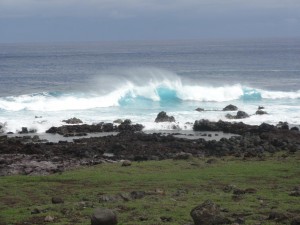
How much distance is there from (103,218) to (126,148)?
61.4 feet

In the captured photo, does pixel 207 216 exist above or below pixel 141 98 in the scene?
below

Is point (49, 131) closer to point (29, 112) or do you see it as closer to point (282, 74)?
point (29, 112)

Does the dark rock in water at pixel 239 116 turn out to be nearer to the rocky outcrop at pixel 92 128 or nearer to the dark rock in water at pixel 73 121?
the rocky outcrop at pixel 92 128

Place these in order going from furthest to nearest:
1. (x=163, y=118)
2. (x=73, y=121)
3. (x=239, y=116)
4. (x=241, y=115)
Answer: (x=241, y=115)
(x=239, y=116)
(x=163, y=118)
(x=73, y=121)

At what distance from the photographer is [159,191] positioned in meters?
19.4

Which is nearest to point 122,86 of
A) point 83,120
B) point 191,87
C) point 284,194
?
point 191,87

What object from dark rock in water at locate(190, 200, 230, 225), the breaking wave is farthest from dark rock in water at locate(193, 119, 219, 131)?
dark rock in water at locate(190, 200, 230, 225)

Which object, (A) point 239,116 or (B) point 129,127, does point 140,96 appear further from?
(B) point 129,127

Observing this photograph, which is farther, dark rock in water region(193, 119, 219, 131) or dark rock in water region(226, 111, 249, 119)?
dark rock in water region(226, 111, 249, 119)

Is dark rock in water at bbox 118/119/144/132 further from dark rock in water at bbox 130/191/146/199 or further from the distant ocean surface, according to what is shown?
dark rock in water at bbox 130/191/146/199

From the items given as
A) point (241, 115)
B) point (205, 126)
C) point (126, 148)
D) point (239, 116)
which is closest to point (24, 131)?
point (126, 148)

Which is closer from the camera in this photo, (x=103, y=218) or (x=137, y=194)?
(x=103, y=218)

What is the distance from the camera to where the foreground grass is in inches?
618

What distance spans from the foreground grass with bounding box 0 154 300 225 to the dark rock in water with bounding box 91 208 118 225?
488mm
